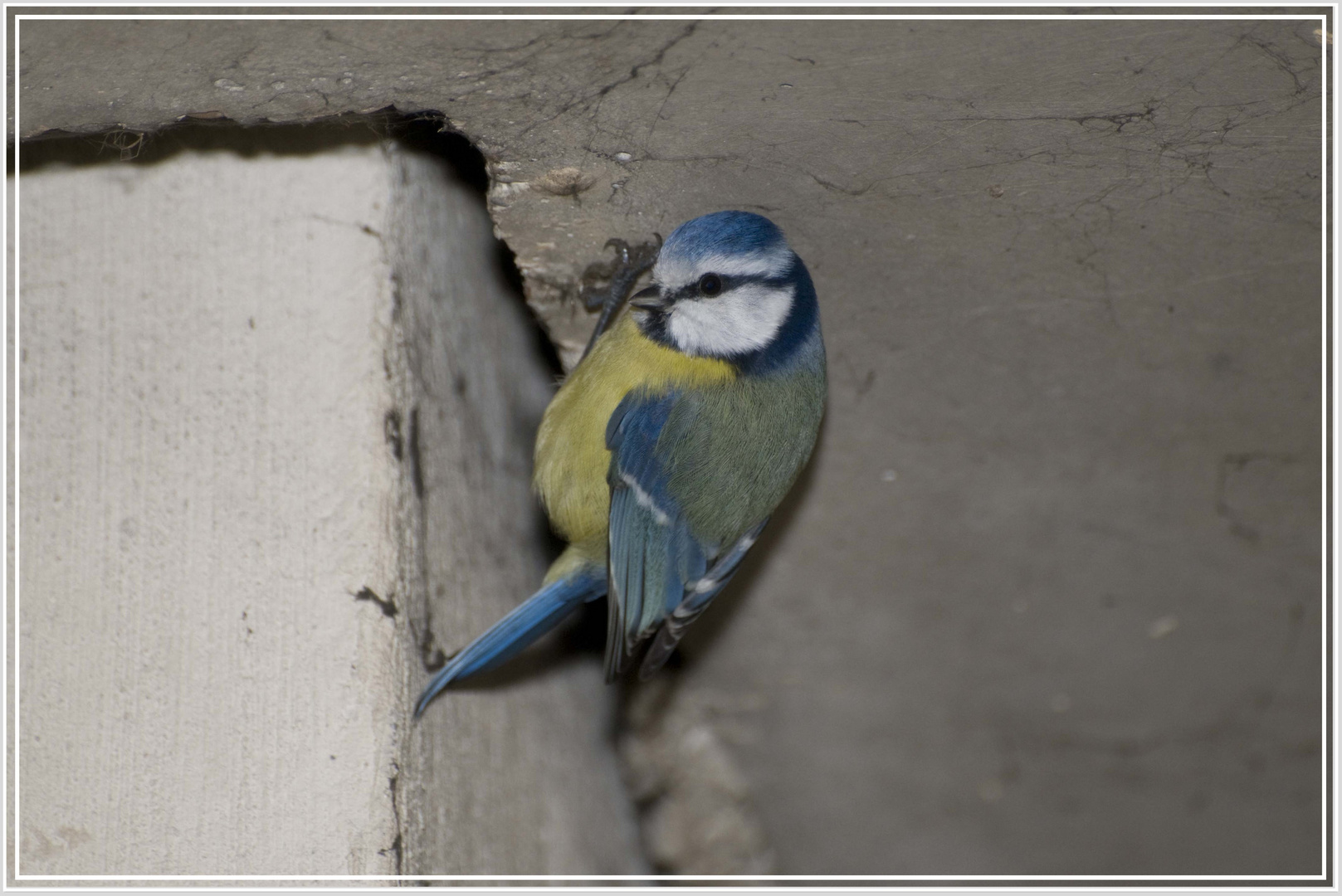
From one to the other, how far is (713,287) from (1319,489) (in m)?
1.45

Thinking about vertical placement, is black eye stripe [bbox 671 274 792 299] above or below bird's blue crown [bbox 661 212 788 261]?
below

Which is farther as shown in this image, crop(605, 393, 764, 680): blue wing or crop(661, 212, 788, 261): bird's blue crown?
crop(605, 393, 764, 680): blue wing

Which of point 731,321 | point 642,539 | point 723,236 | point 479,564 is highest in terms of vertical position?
point 723,236

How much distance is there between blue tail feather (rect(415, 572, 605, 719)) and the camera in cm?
166

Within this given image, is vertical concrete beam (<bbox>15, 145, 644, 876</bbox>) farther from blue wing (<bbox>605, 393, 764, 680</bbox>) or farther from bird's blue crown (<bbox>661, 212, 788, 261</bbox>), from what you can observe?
bird's blue crown (<bbox>661, 212, 788, 261</bbox>)

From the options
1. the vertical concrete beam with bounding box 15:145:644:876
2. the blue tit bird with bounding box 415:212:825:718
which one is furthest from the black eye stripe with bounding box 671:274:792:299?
the vertical concrete beam with bounding box 15:145:644:876

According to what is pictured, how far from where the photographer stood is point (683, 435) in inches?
64.0

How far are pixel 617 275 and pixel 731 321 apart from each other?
0.83 ft

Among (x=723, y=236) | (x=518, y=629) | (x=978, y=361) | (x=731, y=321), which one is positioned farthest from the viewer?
(x=978, y=361)

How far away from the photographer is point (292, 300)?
5.36 ft

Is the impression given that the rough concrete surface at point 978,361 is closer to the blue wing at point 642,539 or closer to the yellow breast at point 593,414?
the yellow breast at point 593,414

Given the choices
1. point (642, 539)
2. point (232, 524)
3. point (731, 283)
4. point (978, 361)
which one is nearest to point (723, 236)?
point (731, 283)

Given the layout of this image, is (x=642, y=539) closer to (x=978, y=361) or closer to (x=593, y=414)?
(x=593, y=414)

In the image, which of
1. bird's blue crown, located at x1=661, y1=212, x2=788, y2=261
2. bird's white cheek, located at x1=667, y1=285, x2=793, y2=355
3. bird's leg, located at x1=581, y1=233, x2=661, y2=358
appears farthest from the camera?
bird's leg, located at x1=581, y1=233, x2=661, y2=358
